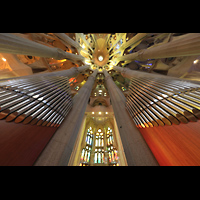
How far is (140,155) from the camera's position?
2.13 metres

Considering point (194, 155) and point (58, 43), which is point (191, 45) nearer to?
point (194, 155)

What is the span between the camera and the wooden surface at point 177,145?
1.50 m

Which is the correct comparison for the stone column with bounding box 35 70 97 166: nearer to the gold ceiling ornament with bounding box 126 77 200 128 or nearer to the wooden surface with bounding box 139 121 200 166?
the wooden surface with bounding box 139 121 200 166

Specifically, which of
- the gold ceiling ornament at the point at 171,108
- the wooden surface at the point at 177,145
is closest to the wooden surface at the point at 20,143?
the wooden surface at the point at 177,145

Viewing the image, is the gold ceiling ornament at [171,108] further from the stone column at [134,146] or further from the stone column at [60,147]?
the stone column at [60,147]

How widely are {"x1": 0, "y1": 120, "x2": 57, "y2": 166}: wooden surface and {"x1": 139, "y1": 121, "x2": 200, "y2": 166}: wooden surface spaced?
122 inches

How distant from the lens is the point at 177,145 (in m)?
1.71

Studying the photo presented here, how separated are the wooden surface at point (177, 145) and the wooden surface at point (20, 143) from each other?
10.2 feet

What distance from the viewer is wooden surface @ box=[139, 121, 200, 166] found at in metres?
1.50

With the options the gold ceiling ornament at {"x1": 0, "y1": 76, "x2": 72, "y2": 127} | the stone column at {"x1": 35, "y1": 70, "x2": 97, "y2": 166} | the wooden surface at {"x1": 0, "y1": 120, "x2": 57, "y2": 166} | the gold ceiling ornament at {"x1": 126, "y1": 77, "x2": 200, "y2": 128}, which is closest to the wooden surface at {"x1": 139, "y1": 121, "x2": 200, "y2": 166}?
the gold ceiling ornament at {"x1": 126, "y1": 77, "x2": 200, "y2": 128}
